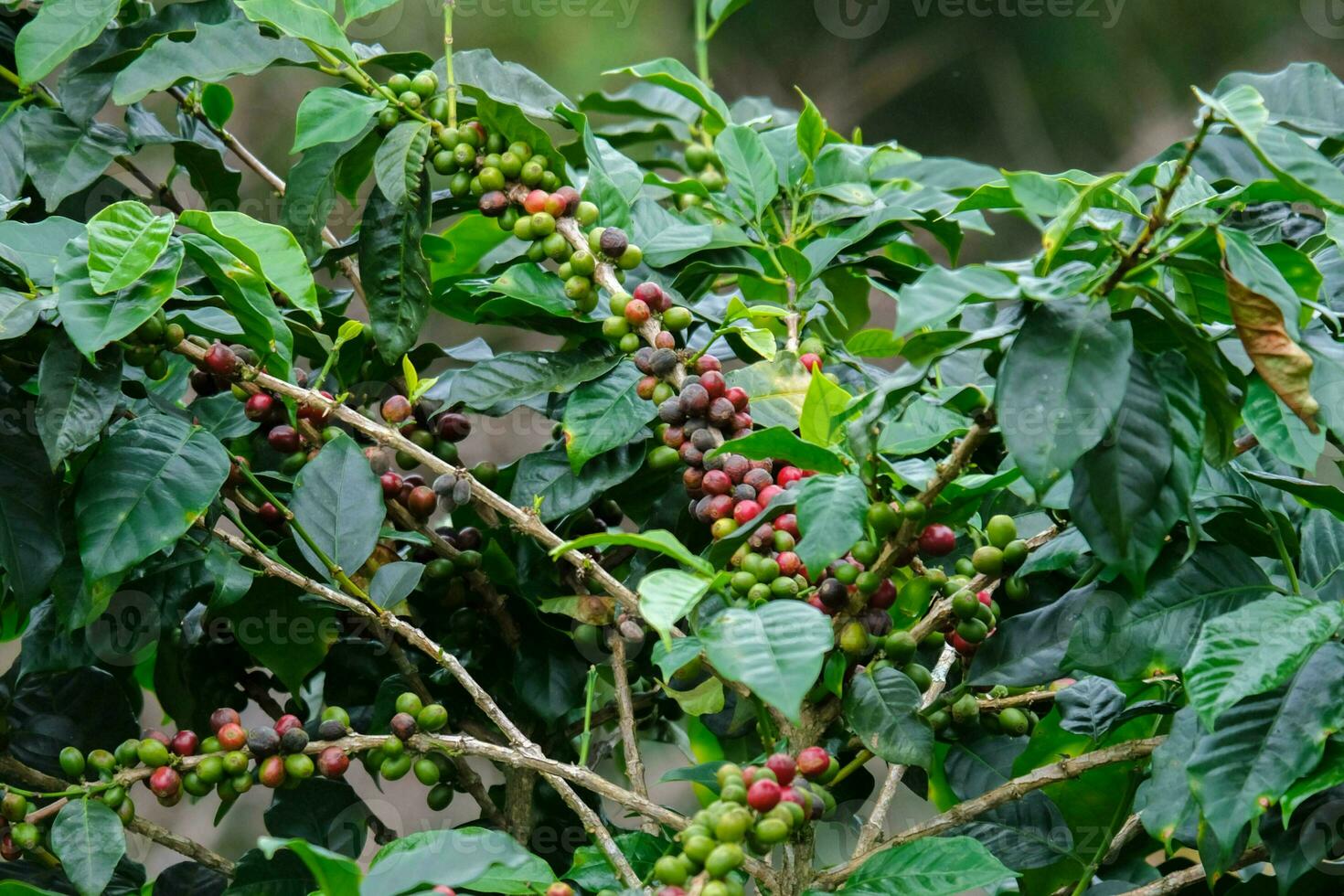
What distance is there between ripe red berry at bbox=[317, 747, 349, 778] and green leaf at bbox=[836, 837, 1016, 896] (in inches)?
10.2

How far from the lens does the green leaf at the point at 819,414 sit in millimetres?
606

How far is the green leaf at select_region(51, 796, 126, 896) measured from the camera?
57 centimetres

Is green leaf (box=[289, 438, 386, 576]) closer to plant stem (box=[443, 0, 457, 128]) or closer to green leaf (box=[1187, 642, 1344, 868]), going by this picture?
plant stem (box=[443, 0, 457, 128])

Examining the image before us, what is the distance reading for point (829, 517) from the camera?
1.69 ft

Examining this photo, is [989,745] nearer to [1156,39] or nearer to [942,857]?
[942,857]

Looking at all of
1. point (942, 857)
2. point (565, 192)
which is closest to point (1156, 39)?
point (565, 192)

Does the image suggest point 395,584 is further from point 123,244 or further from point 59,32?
point 59,32

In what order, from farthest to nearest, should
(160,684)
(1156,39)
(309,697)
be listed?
(1156,39), (309,697), (160,684)

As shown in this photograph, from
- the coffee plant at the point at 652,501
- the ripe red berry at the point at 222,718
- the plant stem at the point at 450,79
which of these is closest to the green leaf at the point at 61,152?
the coffee plant at the point at 652,501

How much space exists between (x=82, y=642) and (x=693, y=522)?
0.36 meters

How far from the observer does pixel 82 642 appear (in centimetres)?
72

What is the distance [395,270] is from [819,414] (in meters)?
0.28
